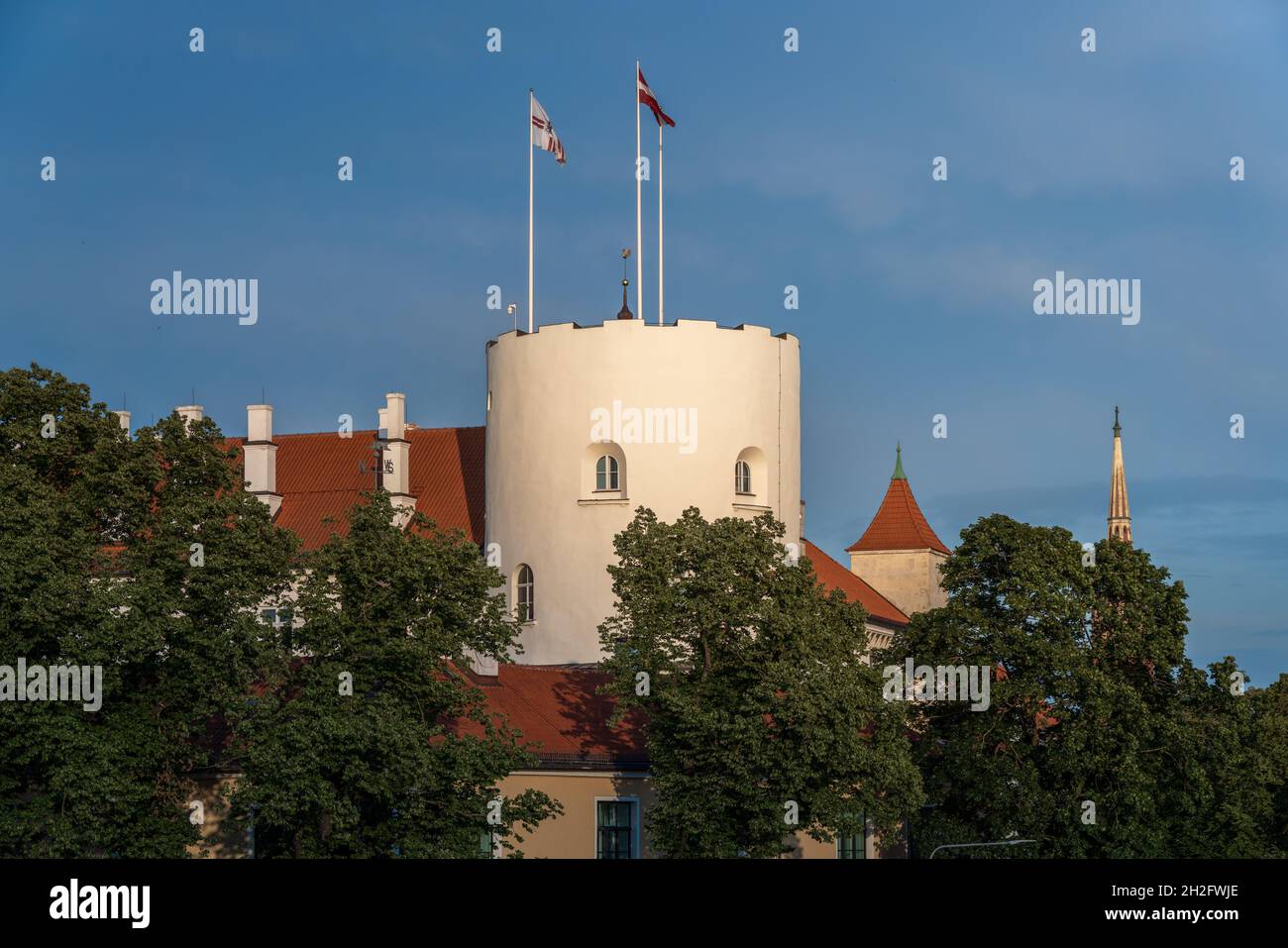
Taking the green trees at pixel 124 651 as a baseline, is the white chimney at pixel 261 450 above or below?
above

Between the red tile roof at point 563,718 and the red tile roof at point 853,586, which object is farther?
the red tile roof at point 853,586

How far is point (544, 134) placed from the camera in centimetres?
7419

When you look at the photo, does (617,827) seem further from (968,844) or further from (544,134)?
(544,134)

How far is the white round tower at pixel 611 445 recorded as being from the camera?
77875 millimetres

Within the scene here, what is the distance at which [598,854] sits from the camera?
197 feet

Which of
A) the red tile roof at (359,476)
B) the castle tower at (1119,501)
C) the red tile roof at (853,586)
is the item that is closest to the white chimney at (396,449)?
the red tile roof at (359,476)

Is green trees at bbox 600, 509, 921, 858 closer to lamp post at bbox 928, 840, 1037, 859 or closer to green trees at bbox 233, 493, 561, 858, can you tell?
lamp post at bbox 928, 840, 1037, 859

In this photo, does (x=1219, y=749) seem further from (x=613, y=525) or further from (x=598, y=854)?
(x=613, y=525)

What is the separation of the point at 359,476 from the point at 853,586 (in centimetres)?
2491

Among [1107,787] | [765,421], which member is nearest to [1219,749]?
[1107,787]

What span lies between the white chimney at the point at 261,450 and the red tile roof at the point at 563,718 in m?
24.9

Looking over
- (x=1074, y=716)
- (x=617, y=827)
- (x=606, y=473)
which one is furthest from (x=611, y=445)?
(x=1074, y=716)

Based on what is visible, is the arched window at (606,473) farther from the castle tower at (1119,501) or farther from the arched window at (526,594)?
the castle tower at (1119,501)
